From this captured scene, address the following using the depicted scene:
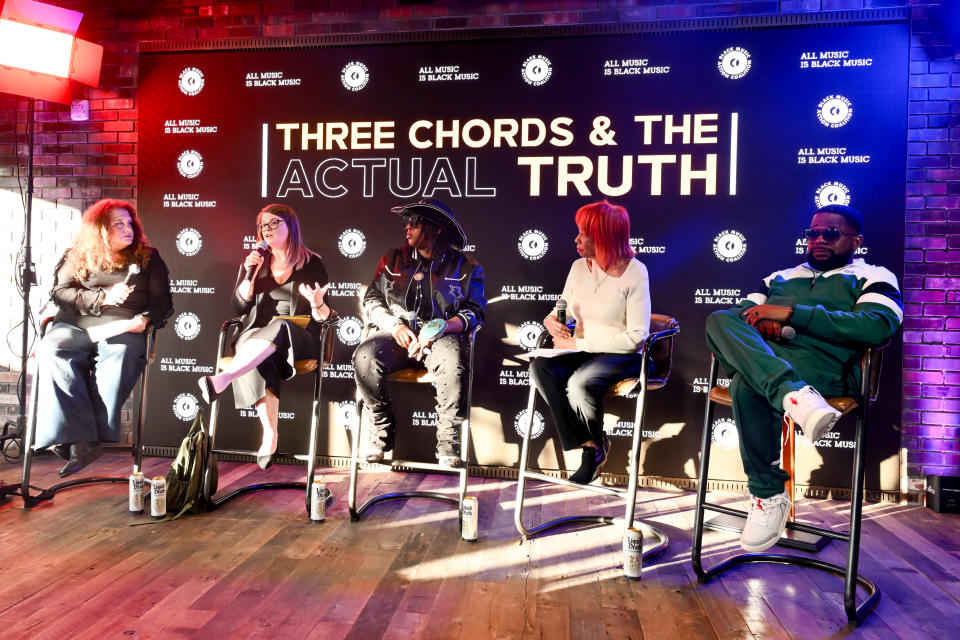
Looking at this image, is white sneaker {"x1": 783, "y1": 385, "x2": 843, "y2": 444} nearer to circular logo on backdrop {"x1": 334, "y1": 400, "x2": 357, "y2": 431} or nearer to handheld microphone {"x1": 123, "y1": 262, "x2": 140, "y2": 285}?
circular logo on backdrop {"x1": 334, "y1": 400, "x2": 357, "y2": 431}

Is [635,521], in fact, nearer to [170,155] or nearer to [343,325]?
[343,325]

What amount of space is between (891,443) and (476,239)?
2.50 metres

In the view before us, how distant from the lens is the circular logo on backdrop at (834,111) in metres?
3.39

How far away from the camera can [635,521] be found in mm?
2957

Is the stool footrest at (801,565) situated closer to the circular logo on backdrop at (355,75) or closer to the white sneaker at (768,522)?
the white sneaker at (768,522)

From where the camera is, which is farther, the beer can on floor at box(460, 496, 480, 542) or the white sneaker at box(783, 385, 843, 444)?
the beer can on floor at box(460, 496, 480, 542)

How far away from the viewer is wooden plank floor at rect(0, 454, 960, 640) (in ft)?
6.36

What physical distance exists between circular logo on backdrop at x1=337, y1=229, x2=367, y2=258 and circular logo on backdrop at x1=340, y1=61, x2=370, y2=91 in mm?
866

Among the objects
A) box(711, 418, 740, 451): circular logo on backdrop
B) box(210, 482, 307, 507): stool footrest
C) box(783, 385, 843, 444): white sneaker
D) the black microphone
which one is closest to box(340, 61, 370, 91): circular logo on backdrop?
the black microphone

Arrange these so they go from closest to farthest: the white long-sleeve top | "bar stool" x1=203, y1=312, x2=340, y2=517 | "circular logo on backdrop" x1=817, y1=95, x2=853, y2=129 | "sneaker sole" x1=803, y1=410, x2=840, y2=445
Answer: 1. "sneaker sole" x1=803, y1=410, x2=840, y2=445
2. the white long-sleeve top
3. "bar stool" x1=203, y1=312, x2=340, y2=517
4. "circular logo on backdrop" x1=817, y1=95, x2=853, y2=129

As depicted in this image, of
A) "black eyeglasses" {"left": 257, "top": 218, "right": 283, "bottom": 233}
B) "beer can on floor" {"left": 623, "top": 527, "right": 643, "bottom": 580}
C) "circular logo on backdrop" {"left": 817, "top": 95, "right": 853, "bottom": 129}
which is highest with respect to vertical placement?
"circular logo on backdrop" {"left": 817, "top": 95, "right": 853, "bottom": 129}

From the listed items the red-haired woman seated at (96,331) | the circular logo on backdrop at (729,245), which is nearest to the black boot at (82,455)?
the red-haired woman seated at (96,331)

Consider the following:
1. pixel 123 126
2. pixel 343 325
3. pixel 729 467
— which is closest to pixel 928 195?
pixel 729 467

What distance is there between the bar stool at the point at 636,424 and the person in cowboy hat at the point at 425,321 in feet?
1.22
